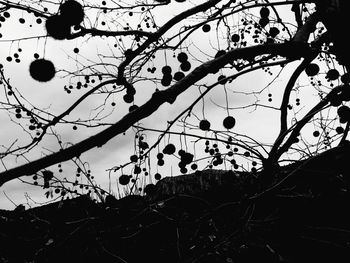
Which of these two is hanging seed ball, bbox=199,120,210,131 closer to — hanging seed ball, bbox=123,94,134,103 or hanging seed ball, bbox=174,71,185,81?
hanging seed ball, bbox=174,71,185,81

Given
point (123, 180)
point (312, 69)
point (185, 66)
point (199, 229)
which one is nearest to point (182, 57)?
point (185, 66)

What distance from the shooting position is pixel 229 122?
2.43m

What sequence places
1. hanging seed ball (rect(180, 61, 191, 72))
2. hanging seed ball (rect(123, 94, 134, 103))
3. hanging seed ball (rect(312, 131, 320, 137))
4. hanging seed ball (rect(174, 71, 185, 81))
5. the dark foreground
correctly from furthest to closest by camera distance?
hanging seed ball (rect(312, 131, 320, 137))
hanging seed ball (rect(123, 94, 134, 103))
hanging seed ball (rect(180, 61, 191, 72))
hanging seed ball (rect(174, 71, 185, 81))
the dark foreground

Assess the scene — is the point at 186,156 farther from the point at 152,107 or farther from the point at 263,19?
the point at 263,19

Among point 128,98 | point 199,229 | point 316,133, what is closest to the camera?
point 199,229

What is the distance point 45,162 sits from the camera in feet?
2.46

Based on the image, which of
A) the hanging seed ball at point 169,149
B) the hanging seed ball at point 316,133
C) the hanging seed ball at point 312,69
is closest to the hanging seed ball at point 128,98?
the hanging seed ball at point 169,149

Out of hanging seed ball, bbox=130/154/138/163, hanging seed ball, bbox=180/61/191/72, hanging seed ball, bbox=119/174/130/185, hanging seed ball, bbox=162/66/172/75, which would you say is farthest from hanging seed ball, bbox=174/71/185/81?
hanging seed ball, bbox=119/174/130/185

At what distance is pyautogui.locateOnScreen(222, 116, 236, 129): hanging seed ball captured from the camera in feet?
7.93

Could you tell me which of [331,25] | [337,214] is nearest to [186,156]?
[337,214]

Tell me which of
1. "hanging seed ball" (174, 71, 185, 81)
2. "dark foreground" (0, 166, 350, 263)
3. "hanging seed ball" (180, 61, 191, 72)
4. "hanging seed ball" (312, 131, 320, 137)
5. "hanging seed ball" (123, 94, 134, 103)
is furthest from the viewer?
"hanging seed ball" (312, 131, 320, 137)

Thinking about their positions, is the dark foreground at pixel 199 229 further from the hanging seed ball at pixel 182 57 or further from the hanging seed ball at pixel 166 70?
the hanging seed ball at pixel 182 57

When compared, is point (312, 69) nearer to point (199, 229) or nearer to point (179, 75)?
point (179, 75)

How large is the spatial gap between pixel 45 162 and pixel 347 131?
2.32 metres
